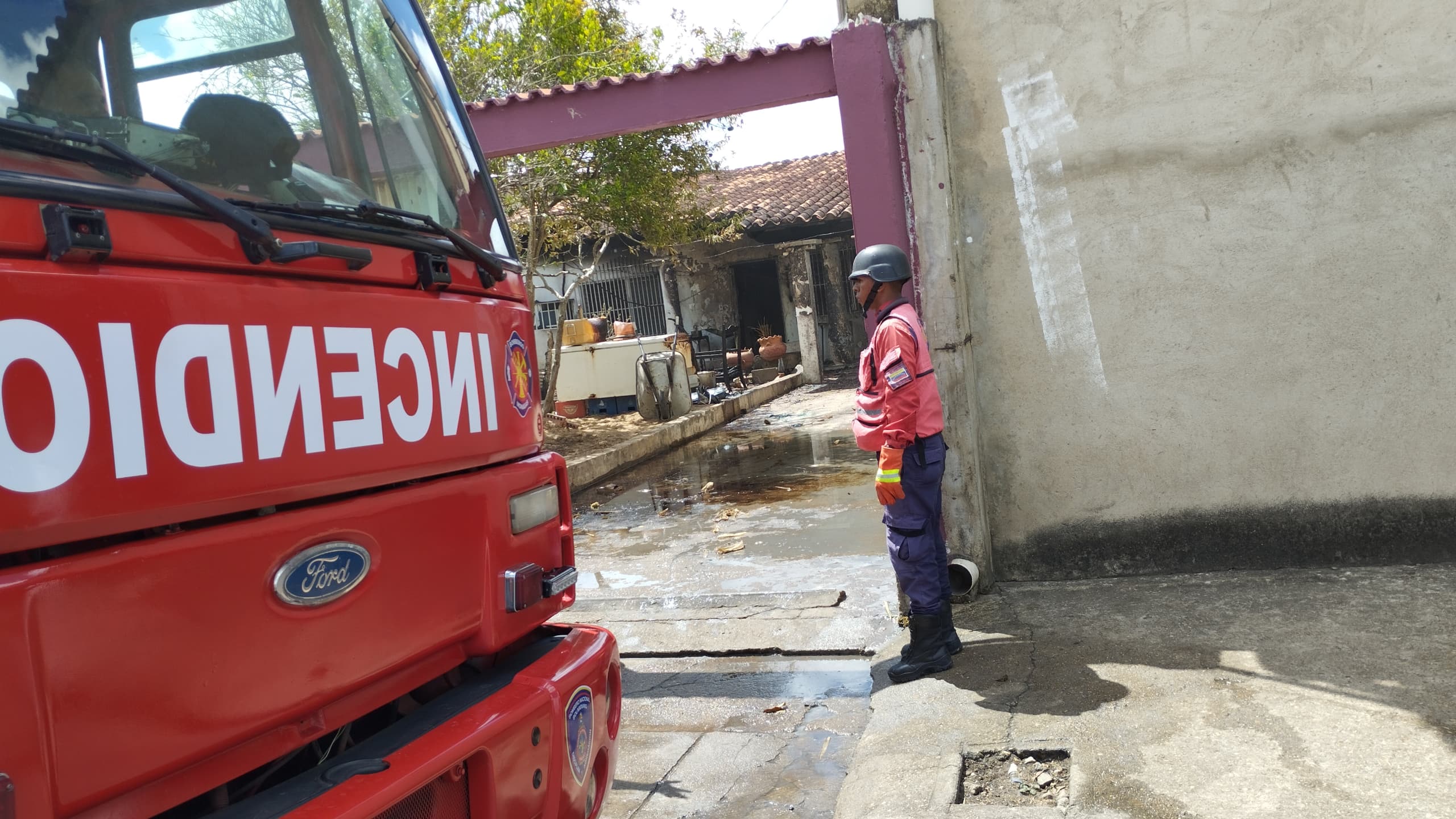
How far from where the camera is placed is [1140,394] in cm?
472

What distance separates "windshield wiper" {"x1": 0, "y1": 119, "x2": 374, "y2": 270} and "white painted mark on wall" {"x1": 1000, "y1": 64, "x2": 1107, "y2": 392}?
3.65 metres

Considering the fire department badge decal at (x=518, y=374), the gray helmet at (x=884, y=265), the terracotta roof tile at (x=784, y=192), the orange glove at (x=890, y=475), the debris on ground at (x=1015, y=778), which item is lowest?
the debris on ground at (x=1015, y=778)

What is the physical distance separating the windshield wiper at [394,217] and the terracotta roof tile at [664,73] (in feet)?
10.6

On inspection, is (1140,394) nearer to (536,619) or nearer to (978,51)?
(978,51)

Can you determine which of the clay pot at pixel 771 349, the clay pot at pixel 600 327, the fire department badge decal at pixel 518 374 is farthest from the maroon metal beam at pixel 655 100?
the clay pot at pixel 771 349

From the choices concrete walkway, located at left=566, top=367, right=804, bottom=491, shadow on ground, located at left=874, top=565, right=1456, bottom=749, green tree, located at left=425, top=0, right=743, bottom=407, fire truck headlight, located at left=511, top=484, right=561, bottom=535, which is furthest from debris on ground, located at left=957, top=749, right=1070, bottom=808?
green tree, located at left=425, top=0, right=743, bottom=407

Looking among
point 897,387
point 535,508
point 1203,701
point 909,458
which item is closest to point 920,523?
point 909,458

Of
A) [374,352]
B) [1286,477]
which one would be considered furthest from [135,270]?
[1286,477]

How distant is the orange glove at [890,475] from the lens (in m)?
3.90

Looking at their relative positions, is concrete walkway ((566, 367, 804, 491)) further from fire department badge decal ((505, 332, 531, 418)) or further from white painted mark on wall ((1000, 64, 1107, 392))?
fire department badge decal ((505, 332, 531, 418))

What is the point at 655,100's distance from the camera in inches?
228

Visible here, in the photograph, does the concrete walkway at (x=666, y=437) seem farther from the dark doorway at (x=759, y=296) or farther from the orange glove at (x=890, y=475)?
the orange glove at (x=890, y=475)

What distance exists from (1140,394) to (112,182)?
13.8 feet

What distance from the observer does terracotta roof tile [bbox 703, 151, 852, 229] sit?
18.9 meters
